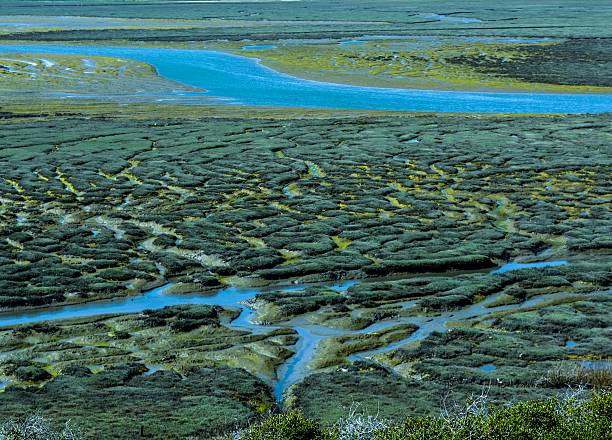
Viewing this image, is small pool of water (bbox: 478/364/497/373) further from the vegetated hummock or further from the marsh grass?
the marsh grass

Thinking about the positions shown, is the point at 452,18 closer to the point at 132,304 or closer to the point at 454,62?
the point at 454,62

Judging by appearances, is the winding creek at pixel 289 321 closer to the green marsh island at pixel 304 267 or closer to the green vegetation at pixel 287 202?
the green marsh island at pixel 304 267

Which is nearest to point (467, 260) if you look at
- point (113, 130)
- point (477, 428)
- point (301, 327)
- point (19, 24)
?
point (301, 327)

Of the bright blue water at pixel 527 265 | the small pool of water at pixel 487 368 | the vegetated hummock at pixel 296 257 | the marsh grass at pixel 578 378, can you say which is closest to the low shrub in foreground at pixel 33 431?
the vegetated hummock at pixel 296 257

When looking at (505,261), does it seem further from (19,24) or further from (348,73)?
(19,24)

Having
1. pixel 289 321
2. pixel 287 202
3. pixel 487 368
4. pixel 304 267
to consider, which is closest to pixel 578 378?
pixel 487 368
